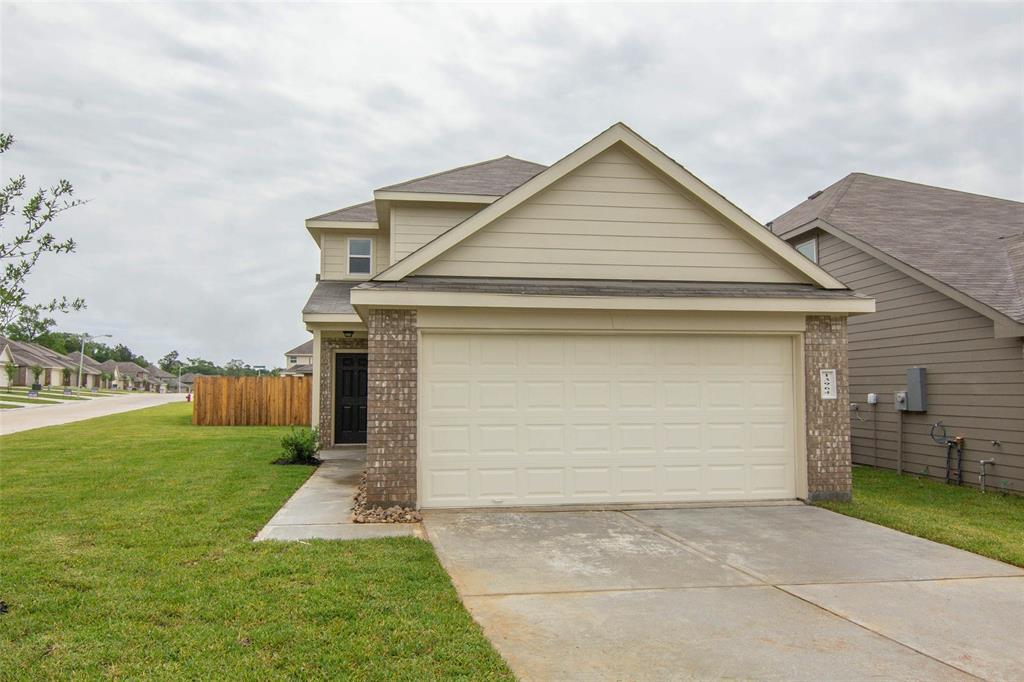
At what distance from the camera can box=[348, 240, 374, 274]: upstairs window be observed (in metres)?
16.9

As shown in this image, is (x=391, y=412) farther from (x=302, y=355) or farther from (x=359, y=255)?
(x=302, y=355)

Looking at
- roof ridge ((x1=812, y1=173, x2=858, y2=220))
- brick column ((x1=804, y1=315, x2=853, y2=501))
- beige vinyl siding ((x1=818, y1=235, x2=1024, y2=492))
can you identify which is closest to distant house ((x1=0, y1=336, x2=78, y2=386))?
roof ridge ((x1=812, y1=173, x2=858, y2=220))

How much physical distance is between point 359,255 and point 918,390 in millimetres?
12083

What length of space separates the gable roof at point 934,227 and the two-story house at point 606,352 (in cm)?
368

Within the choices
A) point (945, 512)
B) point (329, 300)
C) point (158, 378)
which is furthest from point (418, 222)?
point (158, 378)

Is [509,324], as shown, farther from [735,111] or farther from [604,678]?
[735,111]

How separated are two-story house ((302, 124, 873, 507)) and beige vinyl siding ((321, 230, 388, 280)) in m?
7.79

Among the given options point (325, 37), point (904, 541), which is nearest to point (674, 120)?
point (325, 37)

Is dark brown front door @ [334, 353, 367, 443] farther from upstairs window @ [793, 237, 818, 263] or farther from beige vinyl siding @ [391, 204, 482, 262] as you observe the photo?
upstairs window @ [793, 237, 818, 263]

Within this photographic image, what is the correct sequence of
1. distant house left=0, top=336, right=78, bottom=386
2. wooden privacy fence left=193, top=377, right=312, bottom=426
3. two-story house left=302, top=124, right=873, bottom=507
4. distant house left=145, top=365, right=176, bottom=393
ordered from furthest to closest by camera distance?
distant house left=145, top=365, right=176, bottom=393, distant house left=0, top=336, right=78, bottom=386, wooden privacy fence left=193, top=377, right=312, bottom=426, two-story house left=302, top=124, right=873, bottom=507

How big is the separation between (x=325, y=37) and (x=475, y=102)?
233 inches

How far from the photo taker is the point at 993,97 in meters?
15.2

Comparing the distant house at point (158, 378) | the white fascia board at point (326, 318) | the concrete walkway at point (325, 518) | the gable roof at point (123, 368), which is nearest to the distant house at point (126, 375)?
the gable roof at point (123, 368)

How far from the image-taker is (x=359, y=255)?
16953mm
